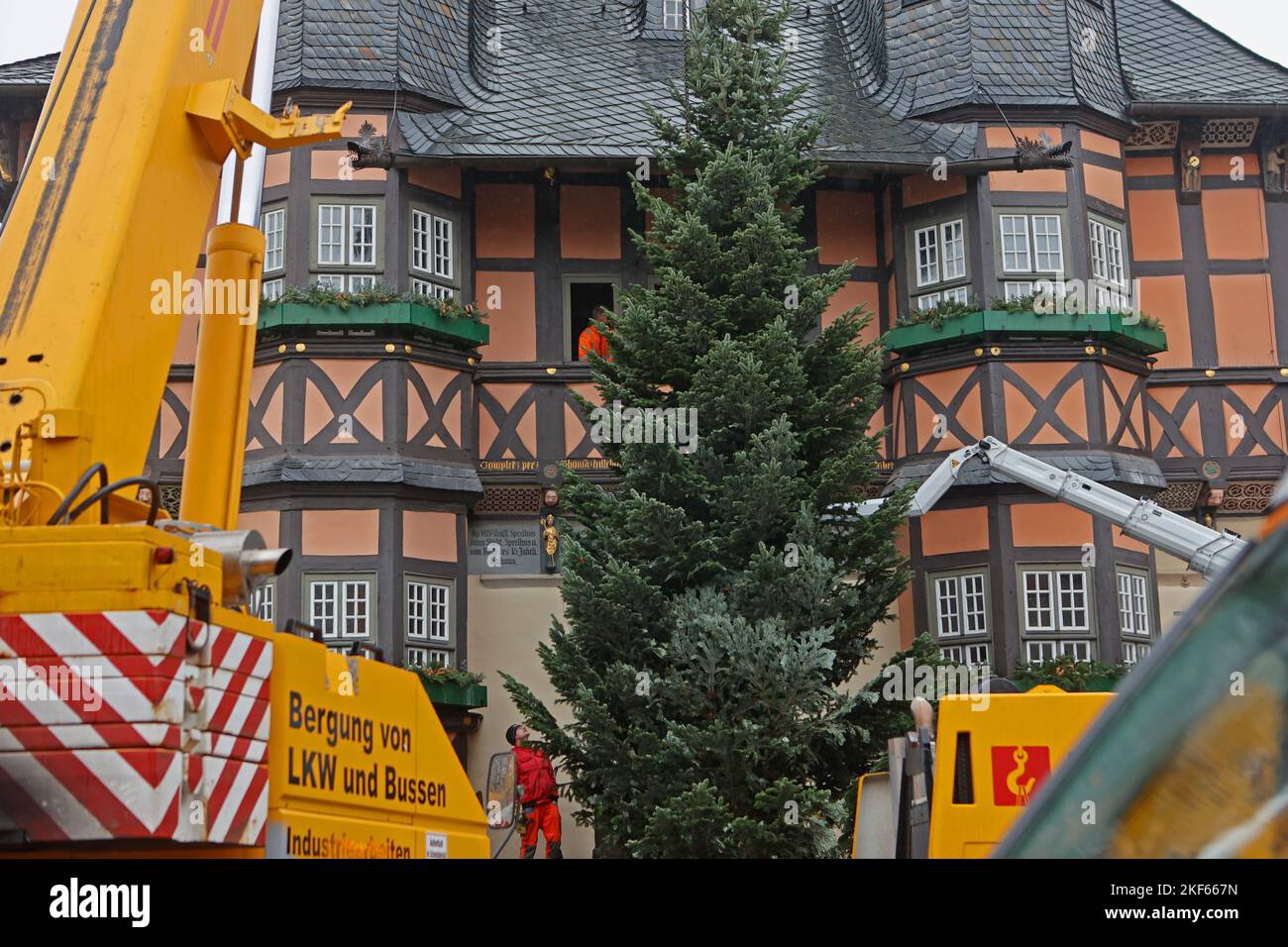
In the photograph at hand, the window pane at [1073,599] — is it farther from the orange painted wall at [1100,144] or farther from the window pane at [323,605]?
the window pane at [323,605]

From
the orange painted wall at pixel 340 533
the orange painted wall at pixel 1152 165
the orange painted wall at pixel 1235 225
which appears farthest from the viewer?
the orange painted wall at pixel 1152 165

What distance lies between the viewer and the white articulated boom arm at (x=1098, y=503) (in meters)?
19.0

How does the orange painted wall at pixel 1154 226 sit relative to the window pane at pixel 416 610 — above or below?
A: above

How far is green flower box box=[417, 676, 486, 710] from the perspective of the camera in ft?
66.5

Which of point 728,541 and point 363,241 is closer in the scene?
point 728,541

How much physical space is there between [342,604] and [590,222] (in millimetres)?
6579

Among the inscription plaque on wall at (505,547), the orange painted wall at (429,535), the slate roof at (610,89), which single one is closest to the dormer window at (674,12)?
the slate roof at (610,89)

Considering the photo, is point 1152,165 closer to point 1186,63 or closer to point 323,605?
point 1186,63

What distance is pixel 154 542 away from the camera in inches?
208

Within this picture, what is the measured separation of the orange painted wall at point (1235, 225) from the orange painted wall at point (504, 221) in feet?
32.7

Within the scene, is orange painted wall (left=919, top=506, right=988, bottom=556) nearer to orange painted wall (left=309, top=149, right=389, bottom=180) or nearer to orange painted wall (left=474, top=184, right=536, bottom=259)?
orange painted wall (left=474, top=184, right=536, bottom=259)

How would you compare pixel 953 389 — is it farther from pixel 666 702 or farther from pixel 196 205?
pixel 196 205

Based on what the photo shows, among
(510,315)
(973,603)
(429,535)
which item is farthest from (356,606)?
(973,603)
